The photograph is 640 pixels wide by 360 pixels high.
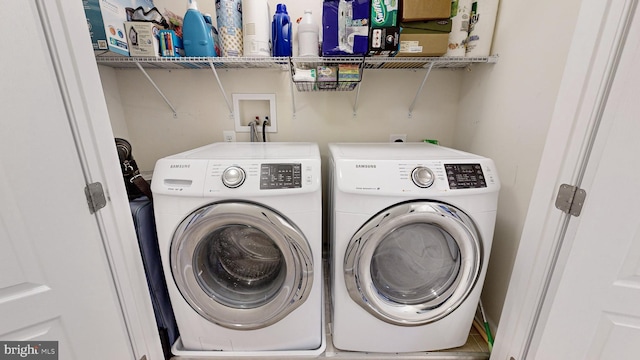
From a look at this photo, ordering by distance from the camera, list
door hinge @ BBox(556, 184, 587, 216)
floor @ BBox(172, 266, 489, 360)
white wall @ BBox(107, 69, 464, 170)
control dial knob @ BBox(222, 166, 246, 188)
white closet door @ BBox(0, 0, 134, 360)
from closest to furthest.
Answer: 1. white closet door @ BBox(0, 0, 134, 360)
2. door hinge @ BBox(556, 184, 587, 216)
3. control dial knob @ BBox(222, 166, 246, 188)
4. floor @ BBox(172, 266, 489, 360)
5. white wall @ BBox(107, 69, 464, 170)

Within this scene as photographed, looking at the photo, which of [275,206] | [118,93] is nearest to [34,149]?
[275,206]

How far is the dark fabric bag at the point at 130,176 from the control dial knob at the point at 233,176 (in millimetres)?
492

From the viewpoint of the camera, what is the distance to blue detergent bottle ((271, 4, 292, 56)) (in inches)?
52.0

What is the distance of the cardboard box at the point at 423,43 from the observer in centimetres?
125

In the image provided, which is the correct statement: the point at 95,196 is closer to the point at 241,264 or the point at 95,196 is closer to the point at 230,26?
the point at 241,264

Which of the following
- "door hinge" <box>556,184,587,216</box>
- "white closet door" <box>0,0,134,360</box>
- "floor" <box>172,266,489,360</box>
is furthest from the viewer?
"floor" <box>172,266,489,360</box>

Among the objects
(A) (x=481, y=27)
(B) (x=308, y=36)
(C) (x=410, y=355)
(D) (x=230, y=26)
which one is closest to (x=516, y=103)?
(A) (x=481, y=27)

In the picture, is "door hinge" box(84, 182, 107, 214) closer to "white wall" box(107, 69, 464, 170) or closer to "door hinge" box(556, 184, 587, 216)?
"white wall" box(107, 69, 464, 170)

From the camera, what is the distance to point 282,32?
1.33m

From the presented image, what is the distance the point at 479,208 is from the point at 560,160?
1.01 feet

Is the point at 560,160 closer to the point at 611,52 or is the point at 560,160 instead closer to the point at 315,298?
the point at 611,52

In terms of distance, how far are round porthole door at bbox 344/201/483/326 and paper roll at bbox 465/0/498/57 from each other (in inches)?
38.8

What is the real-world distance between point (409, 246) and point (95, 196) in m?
1.28

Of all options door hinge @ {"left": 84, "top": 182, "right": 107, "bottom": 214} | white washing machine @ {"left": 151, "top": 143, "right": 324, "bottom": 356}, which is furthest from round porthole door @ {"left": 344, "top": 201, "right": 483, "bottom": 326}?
door hinge @ {"left": 84, "top": 182, "right": 107, "bottom": 214}
